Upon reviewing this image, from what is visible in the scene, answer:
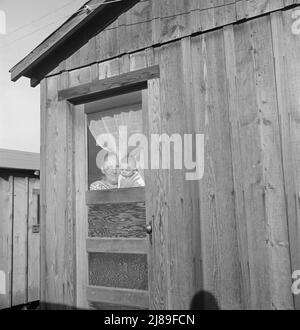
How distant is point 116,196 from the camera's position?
360cm

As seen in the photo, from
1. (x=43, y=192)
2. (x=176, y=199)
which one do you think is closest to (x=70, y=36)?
(x=43, y=192)

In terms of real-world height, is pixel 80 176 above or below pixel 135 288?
above

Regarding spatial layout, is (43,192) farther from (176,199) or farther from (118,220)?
(176,199)

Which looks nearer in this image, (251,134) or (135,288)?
(251,134)

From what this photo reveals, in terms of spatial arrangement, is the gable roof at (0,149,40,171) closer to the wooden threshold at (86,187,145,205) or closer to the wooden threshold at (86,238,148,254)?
the wooden threshold at (86,187,145,205)

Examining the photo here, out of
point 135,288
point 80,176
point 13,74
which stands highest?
point 13,74

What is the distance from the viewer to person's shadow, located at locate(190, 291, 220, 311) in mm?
2957

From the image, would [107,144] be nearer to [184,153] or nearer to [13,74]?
[184,153]

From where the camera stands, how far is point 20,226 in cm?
695

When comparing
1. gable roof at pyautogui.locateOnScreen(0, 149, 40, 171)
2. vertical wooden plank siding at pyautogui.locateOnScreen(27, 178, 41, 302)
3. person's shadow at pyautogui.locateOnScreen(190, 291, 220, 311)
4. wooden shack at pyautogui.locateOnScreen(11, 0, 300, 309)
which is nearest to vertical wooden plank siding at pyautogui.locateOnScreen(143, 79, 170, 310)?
wooden shack at pyautogui.locateOnScreen(11, 0, 300, 309)

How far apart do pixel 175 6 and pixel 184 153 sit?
55.8 inches

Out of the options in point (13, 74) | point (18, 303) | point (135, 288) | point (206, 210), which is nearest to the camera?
point (206, 210)

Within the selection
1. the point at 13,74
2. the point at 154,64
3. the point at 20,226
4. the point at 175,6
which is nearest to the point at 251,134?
the point at 154,64

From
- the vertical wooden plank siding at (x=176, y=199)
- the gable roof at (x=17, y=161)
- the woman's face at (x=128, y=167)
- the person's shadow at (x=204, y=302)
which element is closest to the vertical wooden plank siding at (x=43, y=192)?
the woman's face at (x=128, y=167)
